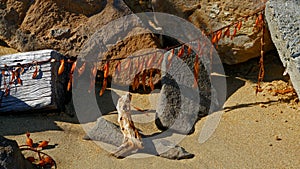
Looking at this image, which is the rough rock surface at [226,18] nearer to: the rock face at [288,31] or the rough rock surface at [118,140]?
the rock face at [288,31]

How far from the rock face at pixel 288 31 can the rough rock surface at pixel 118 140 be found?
960 millimetres

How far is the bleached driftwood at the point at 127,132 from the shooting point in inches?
142

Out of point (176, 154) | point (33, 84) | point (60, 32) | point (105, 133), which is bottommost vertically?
point (176, 154)

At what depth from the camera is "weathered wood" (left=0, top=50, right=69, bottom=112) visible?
4.12 meters

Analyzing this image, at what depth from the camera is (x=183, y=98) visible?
4148 mm

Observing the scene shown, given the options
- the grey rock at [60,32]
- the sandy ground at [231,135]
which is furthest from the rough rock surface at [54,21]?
the sandy ground at [231,135]

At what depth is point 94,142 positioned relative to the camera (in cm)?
381

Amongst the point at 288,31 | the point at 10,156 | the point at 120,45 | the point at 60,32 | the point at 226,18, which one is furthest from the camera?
the point at 60,32

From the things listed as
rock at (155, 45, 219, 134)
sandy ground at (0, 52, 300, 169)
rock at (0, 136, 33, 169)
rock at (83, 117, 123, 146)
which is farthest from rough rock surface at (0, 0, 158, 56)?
rock at (0, 136, 33, 169)

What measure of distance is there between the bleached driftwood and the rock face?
1221 millimetres

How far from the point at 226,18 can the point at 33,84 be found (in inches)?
68.3

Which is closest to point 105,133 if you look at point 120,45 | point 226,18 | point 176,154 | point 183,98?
point 176,154

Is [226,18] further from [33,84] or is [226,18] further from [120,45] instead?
[33,84]

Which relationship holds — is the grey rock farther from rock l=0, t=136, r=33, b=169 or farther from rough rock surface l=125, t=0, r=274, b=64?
rock l=0, t=136, r=33, b=169
